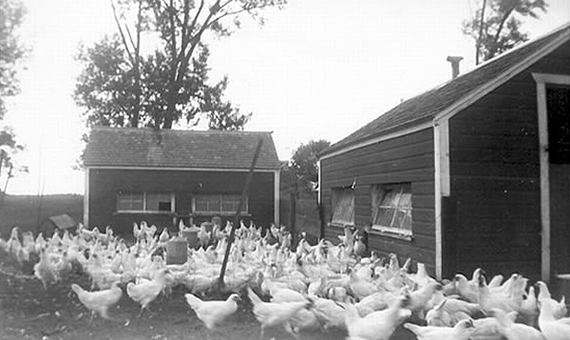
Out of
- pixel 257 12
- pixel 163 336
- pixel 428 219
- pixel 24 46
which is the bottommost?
pixel 163 336

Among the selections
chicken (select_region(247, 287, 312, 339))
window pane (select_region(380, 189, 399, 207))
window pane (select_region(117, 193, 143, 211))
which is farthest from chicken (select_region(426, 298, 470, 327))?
window pane (select_region(117, 193, 143, 211))

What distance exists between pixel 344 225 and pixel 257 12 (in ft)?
15.9

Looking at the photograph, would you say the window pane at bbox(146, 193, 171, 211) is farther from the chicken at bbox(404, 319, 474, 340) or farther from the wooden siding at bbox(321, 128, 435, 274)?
the chicken at bbox(404, 319, 474, 340)

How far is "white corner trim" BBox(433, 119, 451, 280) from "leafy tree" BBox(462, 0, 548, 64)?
4.63 feet

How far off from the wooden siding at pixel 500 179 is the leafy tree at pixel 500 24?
841 millimetres

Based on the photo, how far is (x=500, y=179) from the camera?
23.3 feet

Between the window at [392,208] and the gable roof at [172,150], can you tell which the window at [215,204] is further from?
the window at [392,208]

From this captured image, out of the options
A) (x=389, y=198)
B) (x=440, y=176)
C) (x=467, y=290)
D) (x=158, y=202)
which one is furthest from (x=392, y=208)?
(x=158, y=202)

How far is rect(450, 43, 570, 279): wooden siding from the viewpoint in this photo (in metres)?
7.00

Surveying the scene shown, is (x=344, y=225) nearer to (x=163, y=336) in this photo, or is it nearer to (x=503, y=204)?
(x=503, y=204)

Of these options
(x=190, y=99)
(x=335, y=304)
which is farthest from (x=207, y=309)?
(x=190, y=99)

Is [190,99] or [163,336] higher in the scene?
[190,99]

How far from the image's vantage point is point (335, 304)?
5.11 meters

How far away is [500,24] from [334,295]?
4786 millimetres
